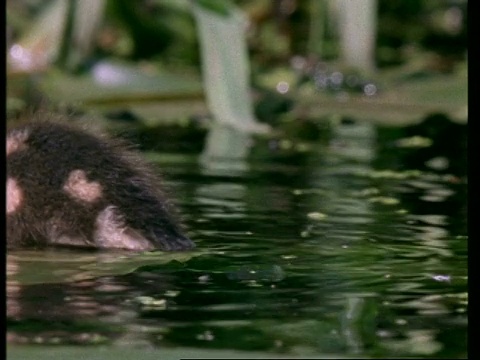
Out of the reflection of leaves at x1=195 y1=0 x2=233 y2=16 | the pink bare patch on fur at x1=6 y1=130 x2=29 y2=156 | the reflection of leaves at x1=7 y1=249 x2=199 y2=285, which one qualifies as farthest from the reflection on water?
the reflection of leaves at x1=195 y1=0 x2=233 y2=16

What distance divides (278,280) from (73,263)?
1.53ft

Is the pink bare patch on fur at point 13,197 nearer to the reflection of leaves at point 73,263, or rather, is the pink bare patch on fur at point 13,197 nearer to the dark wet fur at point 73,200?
the dark wet fur at point 73,200

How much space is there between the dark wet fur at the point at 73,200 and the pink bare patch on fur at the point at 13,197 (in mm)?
12

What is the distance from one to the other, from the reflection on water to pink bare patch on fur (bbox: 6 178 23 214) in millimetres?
260

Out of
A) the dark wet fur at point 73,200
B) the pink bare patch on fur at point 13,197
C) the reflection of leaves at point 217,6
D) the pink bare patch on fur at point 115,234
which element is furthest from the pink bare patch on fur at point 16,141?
the reflection of leaves at point 217,6

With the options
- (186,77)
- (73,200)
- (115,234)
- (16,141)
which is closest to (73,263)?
(115,234)

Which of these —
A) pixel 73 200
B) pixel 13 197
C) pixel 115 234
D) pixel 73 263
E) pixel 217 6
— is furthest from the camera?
pixel 217 6

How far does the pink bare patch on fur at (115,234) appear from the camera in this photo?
12.2 feet

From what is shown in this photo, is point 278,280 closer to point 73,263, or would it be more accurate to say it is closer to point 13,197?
point 73,263

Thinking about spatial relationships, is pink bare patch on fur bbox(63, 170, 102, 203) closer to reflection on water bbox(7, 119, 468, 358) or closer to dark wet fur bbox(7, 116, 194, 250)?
dark wet fur bbox(7, 116, 194, 250)

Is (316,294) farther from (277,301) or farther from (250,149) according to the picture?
(250,149)

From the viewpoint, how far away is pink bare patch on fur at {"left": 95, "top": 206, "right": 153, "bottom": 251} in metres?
3.72

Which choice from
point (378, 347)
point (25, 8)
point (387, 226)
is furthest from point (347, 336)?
point (25, 8)

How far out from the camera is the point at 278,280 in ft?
11.2
